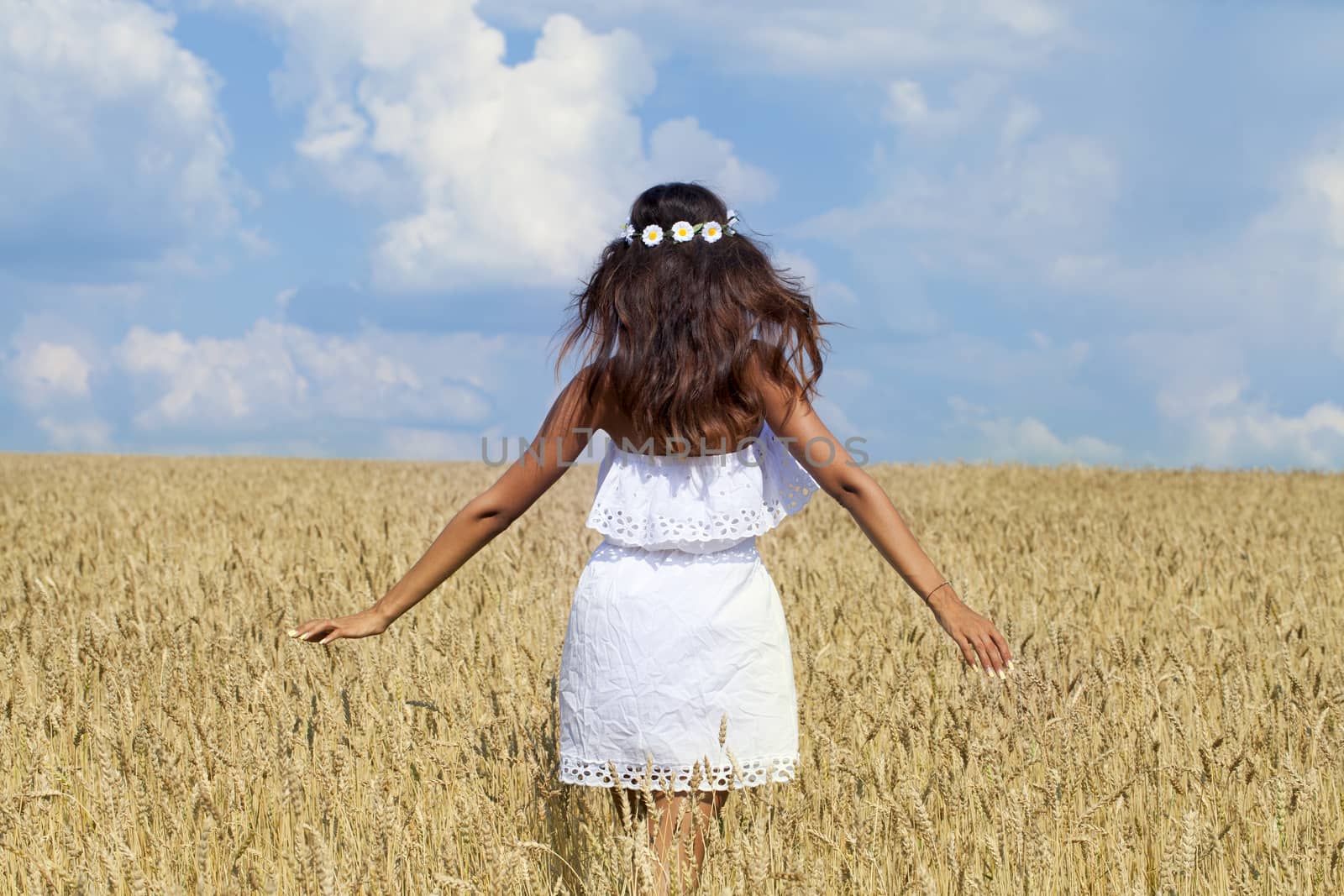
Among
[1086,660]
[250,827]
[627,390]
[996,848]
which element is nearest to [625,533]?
[627,390]

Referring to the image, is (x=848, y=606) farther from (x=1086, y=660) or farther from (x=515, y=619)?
(x=515, y=619)

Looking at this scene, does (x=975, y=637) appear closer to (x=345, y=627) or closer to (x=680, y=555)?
(x=680, y=555)

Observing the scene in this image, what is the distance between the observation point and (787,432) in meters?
2.34

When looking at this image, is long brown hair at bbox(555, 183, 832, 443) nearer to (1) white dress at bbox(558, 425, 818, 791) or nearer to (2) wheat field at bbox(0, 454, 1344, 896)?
(1) white dress at bbox(558, 425, 818, 791)

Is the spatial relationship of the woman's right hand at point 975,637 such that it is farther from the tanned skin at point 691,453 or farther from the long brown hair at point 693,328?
the long brown hair at point 693,328

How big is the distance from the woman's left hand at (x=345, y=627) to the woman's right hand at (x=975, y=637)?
122 centimetres

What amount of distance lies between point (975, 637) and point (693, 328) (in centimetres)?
83

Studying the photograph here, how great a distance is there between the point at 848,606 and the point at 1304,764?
2.10 m

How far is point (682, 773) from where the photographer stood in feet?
7.70

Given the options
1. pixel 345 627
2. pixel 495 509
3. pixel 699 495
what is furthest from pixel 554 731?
pixel 699 495

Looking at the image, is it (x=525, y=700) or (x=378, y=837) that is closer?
(x=378, y=837)

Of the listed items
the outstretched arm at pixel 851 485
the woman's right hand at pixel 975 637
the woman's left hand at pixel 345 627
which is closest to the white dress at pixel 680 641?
the outstretched arm at pixel 851 485

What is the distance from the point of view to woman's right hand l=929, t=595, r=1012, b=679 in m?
2.23

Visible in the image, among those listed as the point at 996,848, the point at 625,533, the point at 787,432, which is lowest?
the point at 996,848
